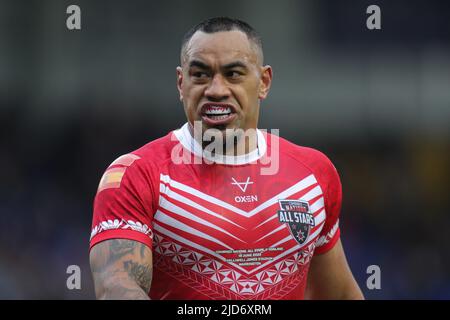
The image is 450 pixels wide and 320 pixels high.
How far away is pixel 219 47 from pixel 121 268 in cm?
127

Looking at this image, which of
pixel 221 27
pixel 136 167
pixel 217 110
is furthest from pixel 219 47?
pixel 136 167

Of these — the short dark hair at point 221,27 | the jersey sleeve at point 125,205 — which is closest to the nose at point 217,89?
the short dark hair at point 221,27

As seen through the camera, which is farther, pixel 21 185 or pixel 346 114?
pixel 346 114

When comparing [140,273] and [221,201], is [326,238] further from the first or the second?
[140,273]

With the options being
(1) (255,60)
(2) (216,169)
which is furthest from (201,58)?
(2) (216,169)

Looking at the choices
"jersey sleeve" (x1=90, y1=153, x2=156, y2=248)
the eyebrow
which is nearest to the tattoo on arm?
"jersey sleeve" (x1=90, y1=153, x2=156, y2=248)

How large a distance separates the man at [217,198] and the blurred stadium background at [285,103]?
5.58m

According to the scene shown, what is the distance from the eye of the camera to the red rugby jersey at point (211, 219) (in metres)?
4.01

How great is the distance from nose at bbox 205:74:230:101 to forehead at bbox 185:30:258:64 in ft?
0.31

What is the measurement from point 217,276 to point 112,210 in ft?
2.18

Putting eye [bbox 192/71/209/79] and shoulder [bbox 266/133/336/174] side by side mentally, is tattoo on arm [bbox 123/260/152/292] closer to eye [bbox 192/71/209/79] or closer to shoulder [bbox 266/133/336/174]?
eye [bbox 192/71/209/79]

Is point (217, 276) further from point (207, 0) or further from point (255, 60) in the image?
point (207, 0)

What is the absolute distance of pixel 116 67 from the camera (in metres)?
10.5

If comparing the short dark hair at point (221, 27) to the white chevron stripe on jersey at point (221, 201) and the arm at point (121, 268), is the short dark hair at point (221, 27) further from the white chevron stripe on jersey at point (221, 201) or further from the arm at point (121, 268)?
the arm at point (121, 268)
